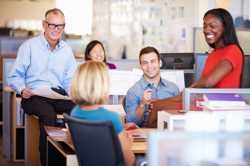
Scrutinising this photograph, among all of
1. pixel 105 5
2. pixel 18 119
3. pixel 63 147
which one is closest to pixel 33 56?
pixel 18 119

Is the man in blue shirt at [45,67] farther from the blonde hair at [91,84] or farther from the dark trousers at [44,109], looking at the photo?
the blonde hair at [91,84]

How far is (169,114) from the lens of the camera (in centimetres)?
280

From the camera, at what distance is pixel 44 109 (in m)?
4.58

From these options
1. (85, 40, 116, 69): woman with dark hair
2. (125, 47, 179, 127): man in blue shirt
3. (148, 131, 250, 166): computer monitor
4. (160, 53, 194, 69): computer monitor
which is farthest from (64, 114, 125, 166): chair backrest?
(160, 53, 194, 69): computer monitor

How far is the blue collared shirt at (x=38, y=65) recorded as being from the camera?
4.88m

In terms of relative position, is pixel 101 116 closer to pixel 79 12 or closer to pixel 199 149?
pixel 199 149

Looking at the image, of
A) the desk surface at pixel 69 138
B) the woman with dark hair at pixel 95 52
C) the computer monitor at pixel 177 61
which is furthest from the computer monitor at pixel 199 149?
the computer monitor at pixel 177 61

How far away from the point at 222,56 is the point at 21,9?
16585 millimetres

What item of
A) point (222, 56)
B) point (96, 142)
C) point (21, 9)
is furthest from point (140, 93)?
point (21, 9)

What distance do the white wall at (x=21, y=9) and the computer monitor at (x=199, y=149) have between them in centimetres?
1777

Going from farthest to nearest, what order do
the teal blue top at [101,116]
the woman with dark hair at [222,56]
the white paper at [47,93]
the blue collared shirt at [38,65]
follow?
the blue collared shirt at [38,65] → the white paper at [47,93] → the woman with dark hair at [222,56] → the teal blue top at [101,116]

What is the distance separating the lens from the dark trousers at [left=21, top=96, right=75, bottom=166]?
451 cm

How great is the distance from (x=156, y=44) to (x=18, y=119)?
3700 millimetres

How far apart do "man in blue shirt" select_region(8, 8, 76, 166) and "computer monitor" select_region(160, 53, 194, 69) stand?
1418 mm
